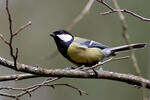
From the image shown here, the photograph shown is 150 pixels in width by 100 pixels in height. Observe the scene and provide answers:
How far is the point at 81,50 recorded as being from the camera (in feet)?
11.0

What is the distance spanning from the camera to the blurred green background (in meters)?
7.16

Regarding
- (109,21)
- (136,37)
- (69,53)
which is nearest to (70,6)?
(109,21)

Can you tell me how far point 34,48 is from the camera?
7852mm

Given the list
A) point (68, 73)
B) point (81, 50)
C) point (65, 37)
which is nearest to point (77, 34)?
point (65, 37)

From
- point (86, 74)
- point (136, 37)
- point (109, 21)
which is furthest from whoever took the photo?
point (109, 21)

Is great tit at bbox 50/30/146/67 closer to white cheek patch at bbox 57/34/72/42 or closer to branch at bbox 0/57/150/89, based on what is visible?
white cheek patch at bbox 57/34/72/42

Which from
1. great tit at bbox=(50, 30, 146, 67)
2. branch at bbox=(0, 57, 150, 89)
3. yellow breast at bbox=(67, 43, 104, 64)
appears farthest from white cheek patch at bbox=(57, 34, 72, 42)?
branch at bbox=(0, 57, 150, 89)

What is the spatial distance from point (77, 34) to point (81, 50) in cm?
396

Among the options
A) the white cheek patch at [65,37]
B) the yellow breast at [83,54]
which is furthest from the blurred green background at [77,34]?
the yellow breast at [83,54]

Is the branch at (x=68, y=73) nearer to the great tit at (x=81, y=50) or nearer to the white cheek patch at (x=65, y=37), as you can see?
the great tit at (x=81, y=50)

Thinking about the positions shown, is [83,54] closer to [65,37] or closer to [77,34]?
[65,37]

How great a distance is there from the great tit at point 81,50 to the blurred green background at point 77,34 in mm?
3249

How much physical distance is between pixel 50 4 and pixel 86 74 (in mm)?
6685

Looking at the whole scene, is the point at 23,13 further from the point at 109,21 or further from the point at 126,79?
the point at 126,79
